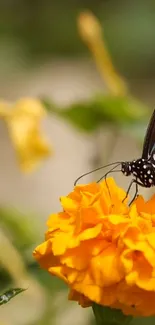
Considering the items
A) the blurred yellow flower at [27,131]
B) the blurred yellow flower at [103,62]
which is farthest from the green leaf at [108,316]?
the blurred yellow flower at [103,62]

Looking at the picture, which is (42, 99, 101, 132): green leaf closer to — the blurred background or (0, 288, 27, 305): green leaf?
the blurred background

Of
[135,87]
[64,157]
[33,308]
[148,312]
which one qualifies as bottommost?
[148,312]

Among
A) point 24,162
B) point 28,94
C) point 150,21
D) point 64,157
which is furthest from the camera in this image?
point 150,21

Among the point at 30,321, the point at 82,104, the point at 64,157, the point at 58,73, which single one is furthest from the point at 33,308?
the point at 58,73

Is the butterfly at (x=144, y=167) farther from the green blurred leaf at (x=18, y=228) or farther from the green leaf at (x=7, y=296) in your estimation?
the green leaf at (x=7, y=296)

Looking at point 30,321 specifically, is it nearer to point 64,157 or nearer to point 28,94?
point 64,157

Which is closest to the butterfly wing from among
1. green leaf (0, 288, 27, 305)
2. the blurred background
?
the blurred background
